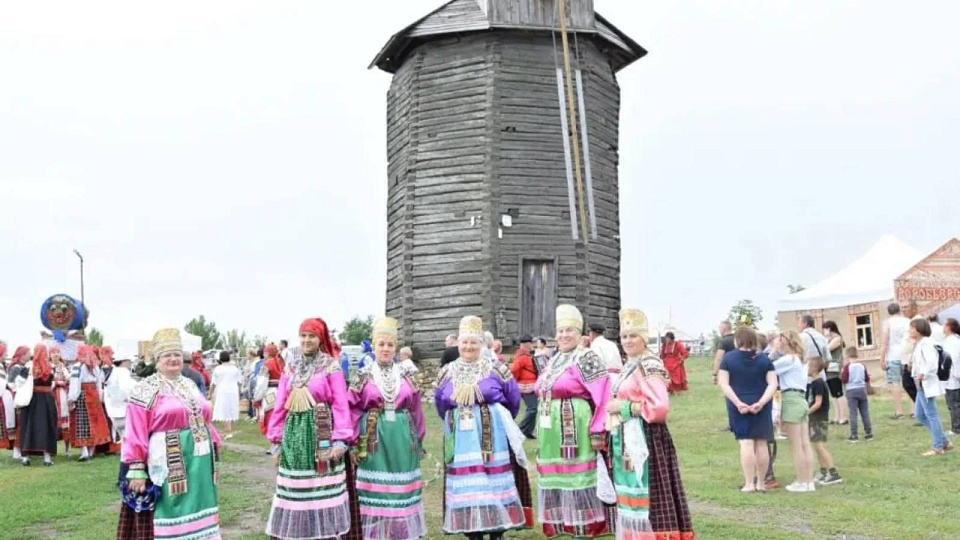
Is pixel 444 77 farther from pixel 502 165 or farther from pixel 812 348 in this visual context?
pixel 812 348

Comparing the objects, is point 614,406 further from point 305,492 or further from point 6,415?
point 6,415

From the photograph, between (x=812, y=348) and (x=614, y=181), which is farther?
(x=614, y=181)

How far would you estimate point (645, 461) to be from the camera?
6531mm

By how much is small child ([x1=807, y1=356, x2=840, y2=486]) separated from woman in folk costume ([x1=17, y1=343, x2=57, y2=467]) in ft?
37.1

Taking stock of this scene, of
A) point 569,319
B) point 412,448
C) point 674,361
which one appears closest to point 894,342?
point 674,361

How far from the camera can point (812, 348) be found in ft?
37.0

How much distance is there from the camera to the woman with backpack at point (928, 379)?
38.2 ft

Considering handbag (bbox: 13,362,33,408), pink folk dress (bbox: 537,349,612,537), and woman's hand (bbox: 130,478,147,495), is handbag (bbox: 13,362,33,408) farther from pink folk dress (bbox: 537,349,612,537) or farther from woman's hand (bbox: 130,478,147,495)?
pink folk dress (bbox: 537,349,612,537)

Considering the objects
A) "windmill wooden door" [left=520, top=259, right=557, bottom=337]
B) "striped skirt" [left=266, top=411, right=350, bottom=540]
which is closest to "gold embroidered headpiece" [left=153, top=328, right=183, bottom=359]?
"striped skirt" [left=266, top=411, right=350, bottom=540]

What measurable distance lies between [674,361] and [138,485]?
16.8 m

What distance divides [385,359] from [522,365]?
788 centimetres

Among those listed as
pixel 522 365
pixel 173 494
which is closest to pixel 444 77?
pixel 522 365

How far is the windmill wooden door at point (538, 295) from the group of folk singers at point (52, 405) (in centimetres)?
958

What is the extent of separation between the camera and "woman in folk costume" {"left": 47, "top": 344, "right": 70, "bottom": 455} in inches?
578
